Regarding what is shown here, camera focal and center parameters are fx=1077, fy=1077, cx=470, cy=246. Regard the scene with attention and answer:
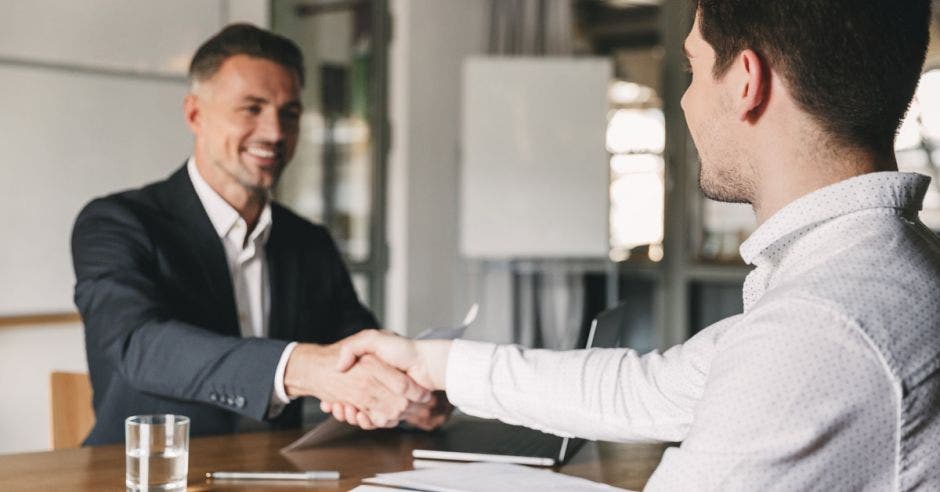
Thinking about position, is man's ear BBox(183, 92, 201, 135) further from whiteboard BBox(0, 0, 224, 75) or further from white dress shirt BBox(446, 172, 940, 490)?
white dress shirt BBox(446, 172, 940, 490)

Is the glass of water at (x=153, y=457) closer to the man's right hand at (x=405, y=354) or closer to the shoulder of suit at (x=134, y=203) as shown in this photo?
the man's right hand at (x=405, y=354)

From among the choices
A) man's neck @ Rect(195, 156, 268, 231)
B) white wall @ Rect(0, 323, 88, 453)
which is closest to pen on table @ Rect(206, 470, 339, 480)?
man's neck @ Rect(195, 156, 268, 231)

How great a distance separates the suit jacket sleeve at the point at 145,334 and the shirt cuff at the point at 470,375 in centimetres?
42

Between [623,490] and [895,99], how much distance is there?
26.3 inches

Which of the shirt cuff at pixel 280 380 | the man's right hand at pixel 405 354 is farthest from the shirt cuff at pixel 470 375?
the shirt cuff at pixel 280 380

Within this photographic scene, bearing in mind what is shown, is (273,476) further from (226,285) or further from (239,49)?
(239,49)

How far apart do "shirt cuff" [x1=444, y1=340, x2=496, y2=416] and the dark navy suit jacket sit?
1.36ft

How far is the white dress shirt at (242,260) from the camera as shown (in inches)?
96.6

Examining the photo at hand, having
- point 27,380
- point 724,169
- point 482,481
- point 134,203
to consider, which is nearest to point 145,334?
point 134,203

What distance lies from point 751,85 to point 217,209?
1540 millimetres

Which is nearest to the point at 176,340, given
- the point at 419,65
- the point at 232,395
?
the point at 232,395

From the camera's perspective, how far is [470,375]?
1.64m

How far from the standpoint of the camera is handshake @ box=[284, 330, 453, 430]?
1.84 meters

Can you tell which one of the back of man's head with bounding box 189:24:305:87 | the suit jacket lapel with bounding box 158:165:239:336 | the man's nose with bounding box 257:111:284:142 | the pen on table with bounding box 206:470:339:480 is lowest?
the pen on table with bounding box 206:470:339:480
